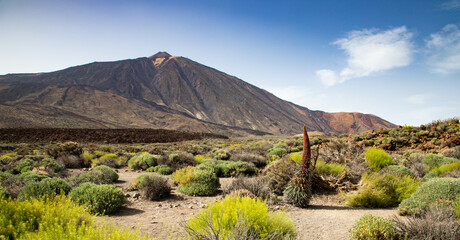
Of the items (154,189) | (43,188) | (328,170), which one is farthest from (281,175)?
(43,188)

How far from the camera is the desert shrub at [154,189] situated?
765 cm

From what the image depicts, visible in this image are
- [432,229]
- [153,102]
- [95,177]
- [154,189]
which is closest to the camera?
[432,229]

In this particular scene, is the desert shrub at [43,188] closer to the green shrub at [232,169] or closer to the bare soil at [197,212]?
the bare soil at [197,212]

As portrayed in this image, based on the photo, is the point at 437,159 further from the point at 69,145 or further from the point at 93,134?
the point at 93,134

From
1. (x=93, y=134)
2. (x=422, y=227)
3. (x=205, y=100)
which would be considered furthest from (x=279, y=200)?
(x=205, y=100)

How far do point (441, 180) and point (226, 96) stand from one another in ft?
472

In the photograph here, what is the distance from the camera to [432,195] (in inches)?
205

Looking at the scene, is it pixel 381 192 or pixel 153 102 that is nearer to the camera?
pixel 381 192

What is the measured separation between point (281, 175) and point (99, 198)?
5440 millimetres

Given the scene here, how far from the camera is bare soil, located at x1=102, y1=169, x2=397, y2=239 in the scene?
15.8ft

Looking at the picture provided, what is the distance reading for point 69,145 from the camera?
1738 centimetres

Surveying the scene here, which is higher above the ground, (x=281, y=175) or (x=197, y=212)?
(x=281, y=175)

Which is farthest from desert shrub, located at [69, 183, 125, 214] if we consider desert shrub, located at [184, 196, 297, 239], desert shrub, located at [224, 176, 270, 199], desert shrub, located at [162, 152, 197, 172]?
desert shrub, located at [162, 152, 197, 172]

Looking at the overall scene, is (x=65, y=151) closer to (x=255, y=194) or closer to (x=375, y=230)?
(x=255, y=194)
